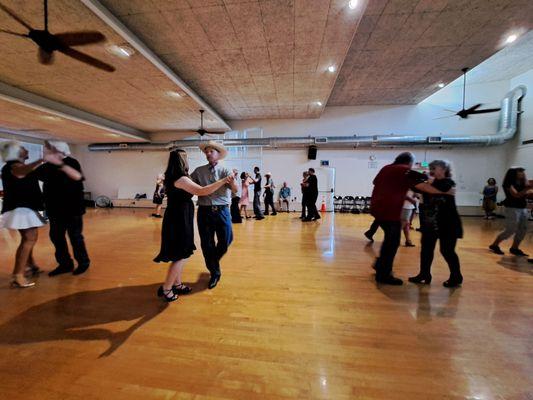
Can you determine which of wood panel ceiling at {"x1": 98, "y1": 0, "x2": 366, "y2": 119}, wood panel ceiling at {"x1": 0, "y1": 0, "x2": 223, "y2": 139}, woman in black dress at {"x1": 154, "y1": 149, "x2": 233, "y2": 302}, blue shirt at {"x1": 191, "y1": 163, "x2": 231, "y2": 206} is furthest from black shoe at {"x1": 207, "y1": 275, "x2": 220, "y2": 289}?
wood panel ceiling at {"x1": 0, "y1": 0, "x2": 223, "y2": 139}

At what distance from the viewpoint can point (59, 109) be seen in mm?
6199

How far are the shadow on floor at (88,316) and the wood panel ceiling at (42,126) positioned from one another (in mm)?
5912

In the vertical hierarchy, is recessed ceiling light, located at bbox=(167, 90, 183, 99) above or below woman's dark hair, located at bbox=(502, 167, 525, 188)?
above

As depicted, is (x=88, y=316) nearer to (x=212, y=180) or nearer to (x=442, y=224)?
(x=212, y=180)

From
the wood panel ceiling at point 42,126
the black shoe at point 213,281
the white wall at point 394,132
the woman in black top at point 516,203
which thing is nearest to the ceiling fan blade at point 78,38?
the black shoe at point 213,281

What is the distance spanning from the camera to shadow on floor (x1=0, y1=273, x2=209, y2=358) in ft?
5.41

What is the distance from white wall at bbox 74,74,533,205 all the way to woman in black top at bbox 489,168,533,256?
5410 millimetres

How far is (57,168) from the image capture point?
2.55 m

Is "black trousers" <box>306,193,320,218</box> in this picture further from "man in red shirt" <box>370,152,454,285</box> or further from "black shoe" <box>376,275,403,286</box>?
"black shoe" <box>376,275,403,286</box>

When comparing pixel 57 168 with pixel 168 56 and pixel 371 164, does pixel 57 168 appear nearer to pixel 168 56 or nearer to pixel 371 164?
pixel 168 56

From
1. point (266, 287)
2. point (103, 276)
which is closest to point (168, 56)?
point (103, 276)

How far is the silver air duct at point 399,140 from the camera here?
7.50 metres

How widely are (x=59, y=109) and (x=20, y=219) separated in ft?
18.3

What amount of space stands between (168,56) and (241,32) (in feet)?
5.29
